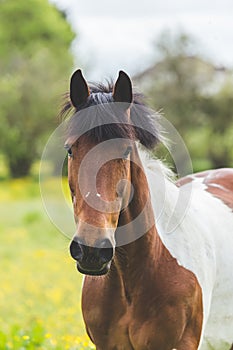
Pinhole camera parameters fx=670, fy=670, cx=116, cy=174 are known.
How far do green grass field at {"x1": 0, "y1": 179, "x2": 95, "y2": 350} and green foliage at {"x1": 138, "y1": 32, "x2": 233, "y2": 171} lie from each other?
16.5 meters

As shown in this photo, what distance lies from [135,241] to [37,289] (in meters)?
7.79

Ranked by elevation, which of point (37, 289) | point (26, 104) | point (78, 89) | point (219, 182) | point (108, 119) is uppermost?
point (78, 89)

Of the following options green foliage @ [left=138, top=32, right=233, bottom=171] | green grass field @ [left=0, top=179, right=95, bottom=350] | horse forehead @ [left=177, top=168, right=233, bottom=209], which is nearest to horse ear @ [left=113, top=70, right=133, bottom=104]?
horse forehead @ [left=177, top=168, right=233, bottom=209]

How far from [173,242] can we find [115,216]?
0.76 metres

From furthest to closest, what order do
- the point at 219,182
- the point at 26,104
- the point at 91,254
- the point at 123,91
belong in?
1. the point at 26,104
2. the point at 219,182
3. the point at 123,91
4. the point at 91,254

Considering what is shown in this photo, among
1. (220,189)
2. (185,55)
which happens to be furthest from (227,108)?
(220,189)

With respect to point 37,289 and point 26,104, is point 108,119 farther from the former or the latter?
point 26,104

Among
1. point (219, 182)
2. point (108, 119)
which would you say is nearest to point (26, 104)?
point (219, 182)

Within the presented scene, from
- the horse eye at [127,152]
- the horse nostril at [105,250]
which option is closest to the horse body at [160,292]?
the horse eye at [127,152]

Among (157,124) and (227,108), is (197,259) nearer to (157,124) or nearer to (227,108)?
(157,124)

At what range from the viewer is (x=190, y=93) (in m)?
36.4

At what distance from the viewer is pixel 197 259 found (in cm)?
390

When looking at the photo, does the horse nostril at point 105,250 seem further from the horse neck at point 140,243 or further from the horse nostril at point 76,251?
the horse neck at point 140,243

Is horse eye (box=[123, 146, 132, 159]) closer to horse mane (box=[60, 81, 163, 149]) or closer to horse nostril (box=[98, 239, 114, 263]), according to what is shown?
horse mane (box=[60, 81, 163, 149])
